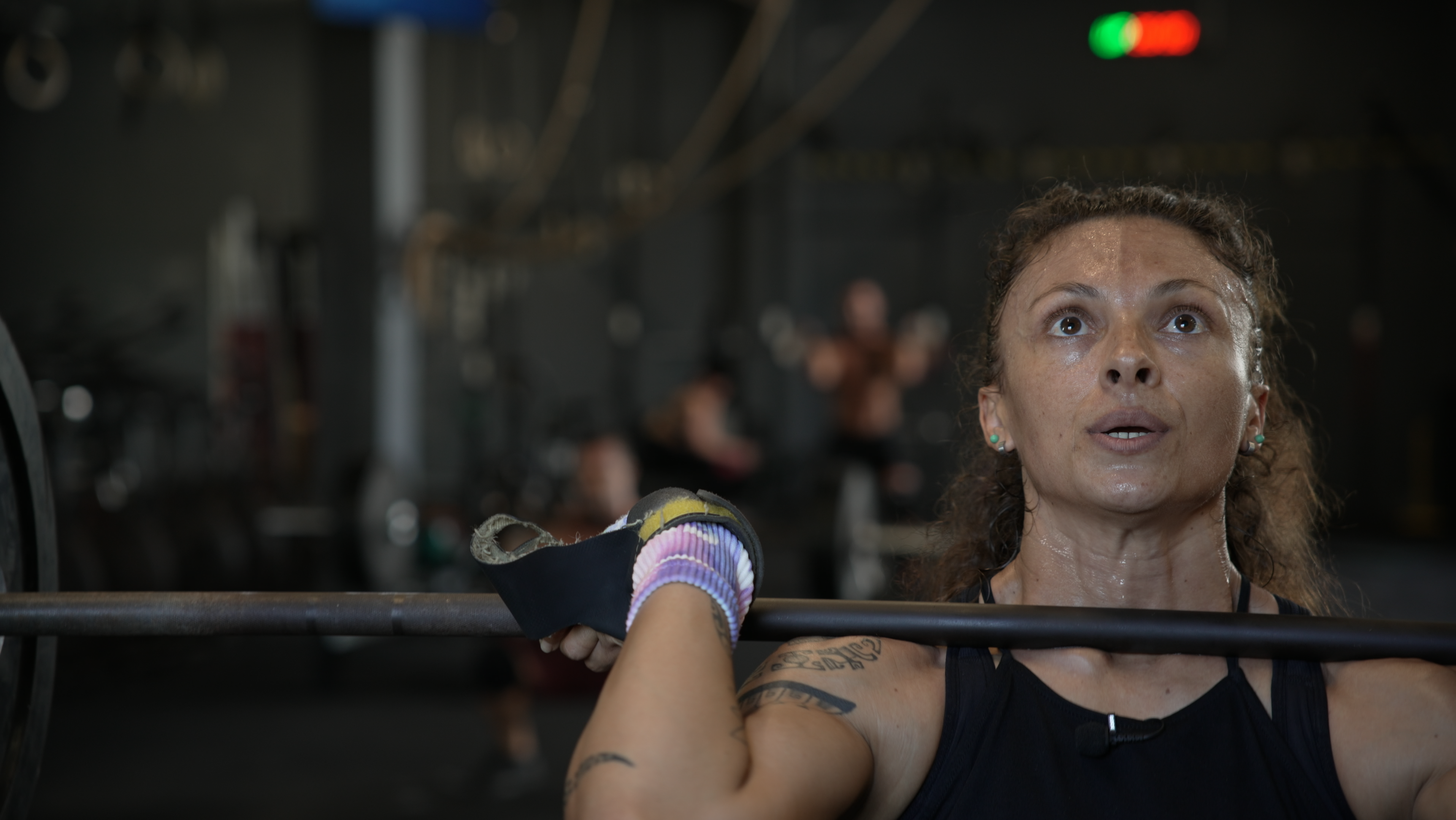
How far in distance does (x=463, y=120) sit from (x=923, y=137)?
10.5 ft

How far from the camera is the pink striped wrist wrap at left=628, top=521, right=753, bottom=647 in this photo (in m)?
1.00

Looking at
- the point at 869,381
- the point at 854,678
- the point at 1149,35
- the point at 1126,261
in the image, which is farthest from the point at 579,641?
the point at 1149,35

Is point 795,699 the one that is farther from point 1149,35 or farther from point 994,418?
point 1149,35

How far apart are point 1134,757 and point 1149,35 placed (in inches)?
249

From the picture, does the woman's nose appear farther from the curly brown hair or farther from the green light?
the green light

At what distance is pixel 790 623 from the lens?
3.47 feet

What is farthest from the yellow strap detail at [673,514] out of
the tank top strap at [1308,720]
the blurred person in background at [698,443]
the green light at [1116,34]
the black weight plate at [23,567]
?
the green light at [1116,34]

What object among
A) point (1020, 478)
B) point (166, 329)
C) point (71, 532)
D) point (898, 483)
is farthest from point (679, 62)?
point (1020, 478)

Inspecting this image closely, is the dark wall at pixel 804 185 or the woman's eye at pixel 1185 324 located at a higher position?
the dark wall at pixel 804 185

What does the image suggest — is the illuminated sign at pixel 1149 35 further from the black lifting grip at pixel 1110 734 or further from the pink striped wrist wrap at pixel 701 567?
the pink striped wrist wrap at pixel 701 567

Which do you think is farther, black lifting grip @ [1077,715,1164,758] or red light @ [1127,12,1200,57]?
red light @ [1127,12,1200,57]

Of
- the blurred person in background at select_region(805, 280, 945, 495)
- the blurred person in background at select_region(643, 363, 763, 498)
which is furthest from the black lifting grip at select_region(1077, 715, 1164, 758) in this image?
the blurred person in background at select_region(805, 280, 945, 495)

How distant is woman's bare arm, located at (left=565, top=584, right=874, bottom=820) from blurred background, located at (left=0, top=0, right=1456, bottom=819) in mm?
751

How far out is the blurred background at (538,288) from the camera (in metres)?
4.21
